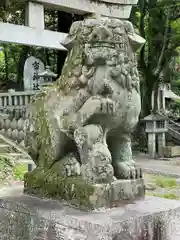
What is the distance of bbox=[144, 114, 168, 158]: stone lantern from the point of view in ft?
40.3

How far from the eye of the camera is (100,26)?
9.22 ft

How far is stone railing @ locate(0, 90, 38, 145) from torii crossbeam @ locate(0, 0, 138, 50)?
149cm

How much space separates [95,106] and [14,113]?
8.74m

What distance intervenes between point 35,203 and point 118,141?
2.59 ft

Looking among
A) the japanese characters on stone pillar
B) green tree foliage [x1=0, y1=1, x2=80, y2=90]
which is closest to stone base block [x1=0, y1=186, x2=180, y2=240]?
the japanese characters on stone pillar

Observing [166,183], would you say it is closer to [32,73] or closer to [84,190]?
[84,190]

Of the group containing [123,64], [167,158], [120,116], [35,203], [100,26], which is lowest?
[167,158]

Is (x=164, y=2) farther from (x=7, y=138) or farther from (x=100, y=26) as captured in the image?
(x=100, y=26)

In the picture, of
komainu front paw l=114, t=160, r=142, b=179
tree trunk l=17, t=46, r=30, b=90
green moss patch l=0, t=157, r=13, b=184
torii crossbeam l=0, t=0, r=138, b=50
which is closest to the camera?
komainu front paw l=114, t=160, r=142, b=179

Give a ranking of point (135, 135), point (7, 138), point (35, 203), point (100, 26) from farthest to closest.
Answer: point (135, 135) < point (7, 138) < point (35, 203) < point (100, 26)

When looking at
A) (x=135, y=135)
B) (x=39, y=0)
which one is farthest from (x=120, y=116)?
(x=135, y=135)

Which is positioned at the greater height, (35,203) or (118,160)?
(118,160)

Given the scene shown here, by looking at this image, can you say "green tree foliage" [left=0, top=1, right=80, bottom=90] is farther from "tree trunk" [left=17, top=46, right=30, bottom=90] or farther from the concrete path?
the concrete path

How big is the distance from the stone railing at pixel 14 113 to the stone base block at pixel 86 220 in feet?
22.4
